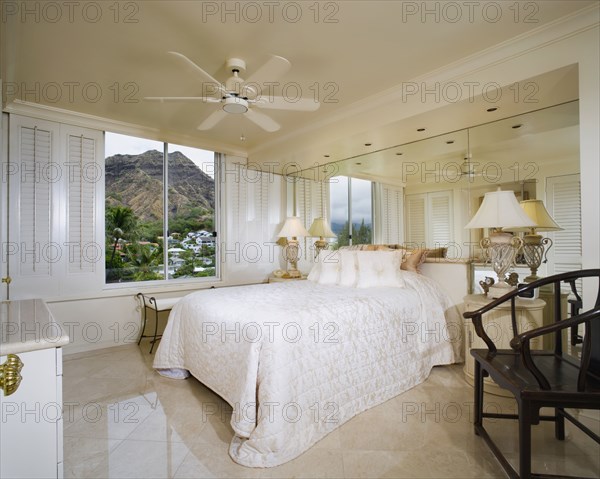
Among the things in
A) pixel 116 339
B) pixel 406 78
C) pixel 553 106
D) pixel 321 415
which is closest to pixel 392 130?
pixel 406 78

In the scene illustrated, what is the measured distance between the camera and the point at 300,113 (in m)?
3.52

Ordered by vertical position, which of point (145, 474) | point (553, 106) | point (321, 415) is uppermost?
point (553, 106)

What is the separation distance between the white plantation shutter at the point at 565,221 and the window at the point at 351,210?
174cm

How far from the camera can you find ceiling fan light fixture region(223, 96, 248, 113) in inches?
93.6

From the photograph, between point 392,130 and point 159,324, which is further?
point 159,324

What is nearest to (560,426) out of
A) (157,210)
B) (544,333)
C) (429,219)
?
(544,333)

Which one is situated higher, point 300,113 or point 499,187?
point 300,113

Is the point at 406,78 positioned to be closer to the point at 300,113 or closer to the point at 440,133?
the point at 440,133

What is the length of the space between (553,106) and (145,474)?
144 inches

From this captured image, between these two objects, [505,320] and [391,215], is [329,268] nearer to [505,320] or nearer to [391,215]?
[391,215]

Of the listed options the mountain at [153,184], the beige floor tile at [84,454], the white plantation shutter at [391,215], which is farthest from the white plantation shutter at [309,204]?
the beige floor tile at [84,454]

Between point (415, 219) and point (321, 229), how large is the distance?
1.39 meters

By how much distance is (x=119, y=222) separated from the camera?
3934 mm

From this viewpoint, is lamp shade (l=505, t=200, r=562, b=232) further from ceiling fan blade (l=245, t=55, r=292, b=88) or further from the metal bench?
the metal bench
